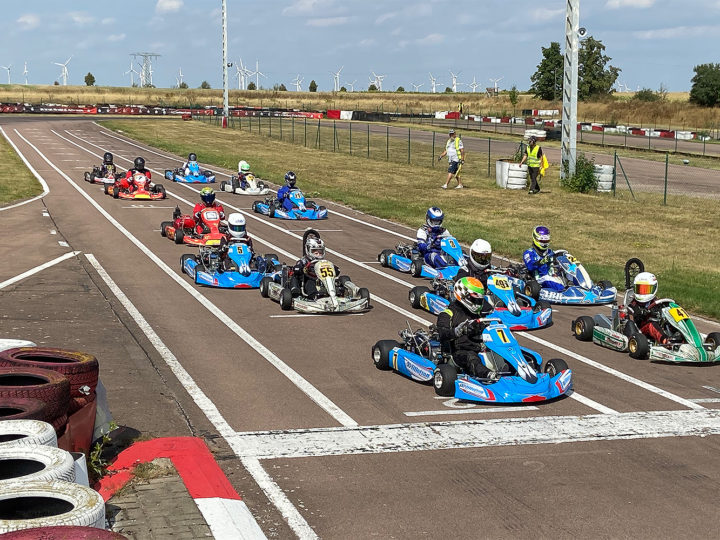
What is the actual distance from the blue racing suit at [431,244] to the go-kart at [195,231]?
4723mm

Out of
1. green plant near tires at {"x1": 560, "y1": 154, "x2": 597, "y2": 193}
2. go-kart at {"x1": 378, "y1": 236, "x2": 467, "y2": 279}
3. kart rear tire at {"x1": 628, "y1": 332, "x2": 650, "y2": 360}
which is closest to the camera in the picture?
kart rear tire at {"x1": 628, "y1": 332, "x2": 650, "y2": 360}

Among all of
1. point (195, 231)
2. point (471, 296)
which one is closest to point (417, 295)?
point (471, 296)

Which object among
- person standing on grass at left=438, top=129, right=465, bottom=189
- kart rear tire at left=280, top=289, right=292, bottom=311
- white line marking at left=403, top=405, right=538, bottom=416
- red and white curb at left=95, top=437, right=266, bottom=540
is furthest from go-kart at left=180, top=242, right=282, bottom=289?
person standing on grass at left=438, top=129, right=465, bottom=189

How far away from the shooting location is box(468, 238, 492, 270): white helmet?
564 inches

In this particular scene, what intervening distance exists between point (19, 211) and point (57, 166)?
1585 centimetres

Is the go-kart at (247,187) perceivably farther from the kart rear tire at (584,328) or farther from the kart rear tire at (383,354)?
the kart rear tire at (383,354)

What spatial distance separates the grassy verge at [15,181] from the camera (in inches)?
1286

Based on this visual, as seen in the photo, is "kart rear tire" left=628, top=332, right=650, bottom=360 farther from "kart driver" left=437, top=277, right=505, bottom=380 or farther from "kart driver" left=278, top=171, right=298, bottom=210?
"kart driver" left=278, top=171, right=298, bottom=210

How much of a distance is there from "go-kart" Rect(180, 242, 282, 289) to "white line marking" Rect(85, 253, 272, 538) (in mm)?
1605

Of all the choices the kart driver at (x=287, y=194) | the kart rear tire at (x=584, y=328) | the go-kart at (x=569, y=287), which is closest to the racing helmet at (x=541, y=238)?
the go-kart at (x=569, y=287)

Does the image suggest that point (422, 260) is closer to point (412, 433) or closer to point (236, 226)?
point (236, 226)

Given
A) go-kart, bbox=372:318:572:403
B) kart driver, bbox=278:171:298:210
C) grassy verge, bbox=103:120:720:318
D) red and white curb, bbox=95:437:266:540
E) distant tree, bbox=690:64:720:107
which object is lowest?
grassy verge, bbox=103:120:720:318

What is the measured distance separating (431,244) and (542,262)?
2837 mm

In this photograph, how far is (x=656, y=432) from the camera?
33.0 feet
